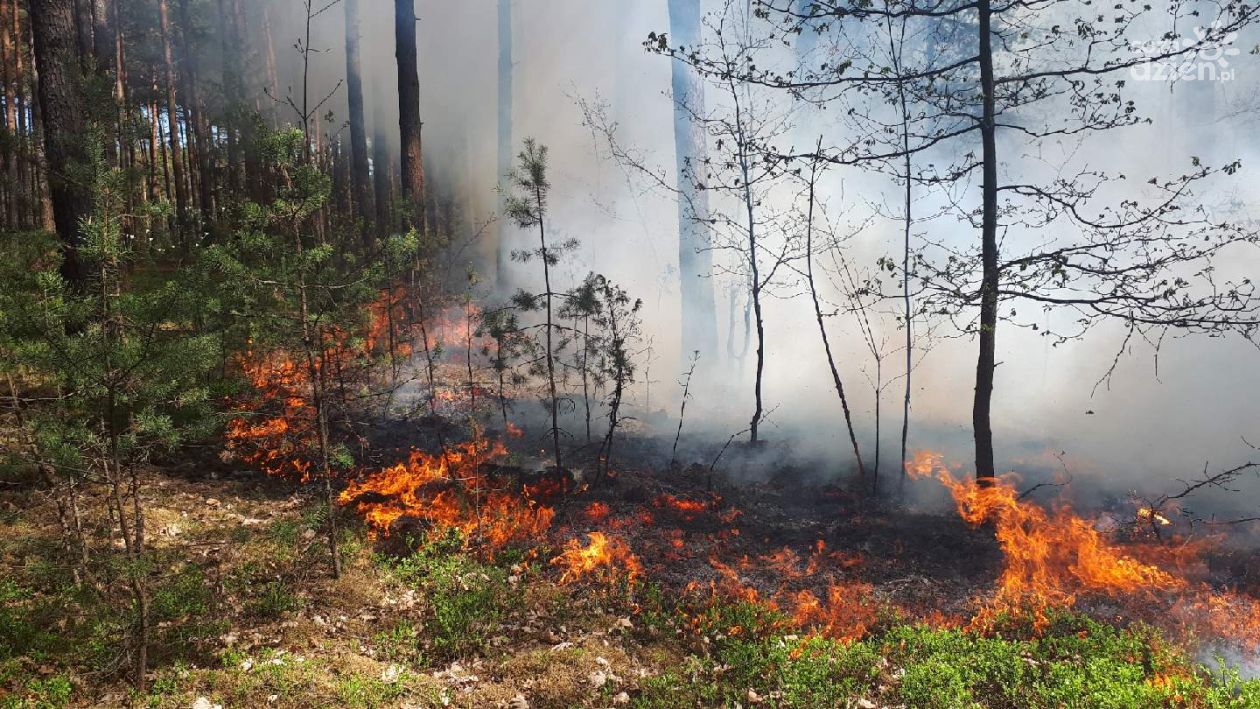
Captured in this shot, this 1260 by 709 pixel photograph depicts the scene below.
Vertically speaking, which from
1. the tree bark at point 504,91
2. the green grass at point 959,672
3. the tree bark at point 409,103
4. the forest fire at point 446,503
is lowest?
the green grass at point 959,672

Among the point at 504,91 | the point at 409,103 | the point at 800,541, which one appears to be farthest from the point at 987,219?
the point at 504,91

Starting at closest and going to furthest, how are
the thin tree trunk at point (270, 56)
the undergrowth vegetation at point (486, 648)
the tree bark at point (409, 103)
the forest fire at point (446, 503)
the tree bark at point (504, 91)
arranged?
the undergrowth vegetation at point (486, 648), the forest fire at point (446, 503), the tree bark at point (409, 103), the tree bark at point (504, 91), the thin tree trunk at point (270, 56)

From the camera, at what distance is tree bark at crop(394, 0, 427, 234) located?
1423cm

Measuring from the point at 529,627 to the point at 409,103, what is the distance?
12154 millimetres

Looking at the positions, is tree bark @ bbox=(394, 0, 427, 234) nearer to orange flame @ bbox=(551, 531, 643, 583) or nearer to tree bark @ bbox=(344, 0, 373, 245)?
tree bark @ bbox=(344, 0, 373, 245)

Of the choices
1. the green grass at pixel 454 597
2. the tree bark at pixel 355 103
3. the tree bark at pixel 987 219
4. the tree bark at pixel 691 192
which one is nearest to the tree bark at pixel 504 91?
the tree bark at pixel 355 103

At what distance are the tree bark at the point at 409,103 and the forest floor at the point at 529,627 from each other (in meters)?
8.04

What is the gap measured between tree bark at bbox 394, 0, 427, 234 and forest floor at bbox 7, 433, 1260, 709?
8.04 metres

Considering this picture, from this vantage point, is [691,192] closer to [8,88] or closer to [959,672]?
[959,672]

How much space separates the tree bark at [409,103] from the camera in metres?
14.2

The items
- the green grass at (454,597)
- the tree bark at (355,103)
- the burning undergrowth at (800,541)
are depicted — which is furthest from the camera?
the tree bark at (355,103)

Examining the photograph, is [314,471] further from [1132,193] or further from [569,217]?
[569,217]

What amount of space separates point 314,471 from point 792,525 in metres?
7.51

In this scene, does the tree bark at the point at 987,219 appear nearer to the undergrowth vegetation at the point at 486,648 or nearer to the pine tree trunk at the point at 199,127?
the undergrowth vegetation at the point at 486,648
